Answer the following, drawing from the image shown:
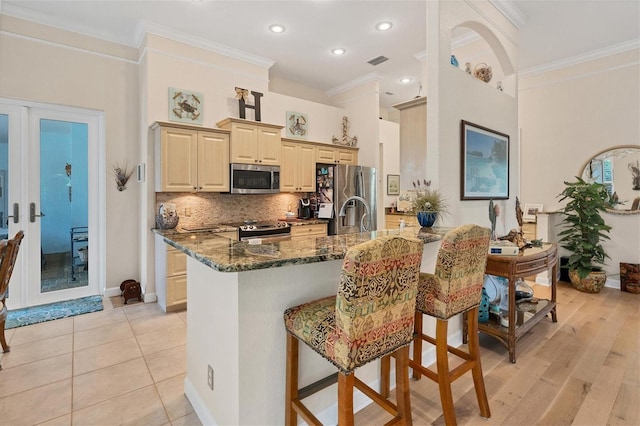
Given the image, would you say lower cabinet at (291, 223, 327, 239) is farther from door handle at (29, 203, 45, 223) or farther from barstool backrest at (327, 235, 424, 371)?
barstool backrest at (327, 235, 424, 371)

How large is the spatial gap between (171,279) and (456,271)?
9.84 ft

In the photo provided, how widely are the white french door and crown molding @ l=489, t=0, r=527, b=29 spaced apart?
473cm

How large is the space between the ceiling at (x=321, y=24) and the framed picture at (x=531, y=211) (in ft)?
7.16

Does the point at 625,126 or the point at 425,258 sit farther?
the point at 625,126

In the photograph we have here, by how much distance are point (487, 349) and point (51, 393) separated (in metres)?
3.27

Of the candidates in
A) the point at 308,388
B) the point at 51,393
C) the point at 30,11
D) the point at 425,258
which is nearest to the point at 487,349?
the point at 425,258

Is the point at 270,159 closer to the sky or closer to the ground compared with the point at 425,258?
closer to the sky

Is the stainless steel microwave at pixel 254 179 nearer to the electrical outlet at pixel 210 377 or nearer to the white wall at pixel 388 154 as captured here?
the white wall at pixel 388 154

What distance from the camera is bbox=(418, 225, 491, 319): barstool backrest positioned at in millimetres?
1624

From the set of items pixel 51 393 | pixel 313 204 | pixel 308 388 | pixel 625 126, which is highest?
pixel 625 126

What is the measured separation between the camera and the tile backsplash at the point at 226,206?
3.95 m

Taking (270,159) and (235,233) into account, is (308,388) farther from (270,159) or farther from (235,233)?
(270,159)

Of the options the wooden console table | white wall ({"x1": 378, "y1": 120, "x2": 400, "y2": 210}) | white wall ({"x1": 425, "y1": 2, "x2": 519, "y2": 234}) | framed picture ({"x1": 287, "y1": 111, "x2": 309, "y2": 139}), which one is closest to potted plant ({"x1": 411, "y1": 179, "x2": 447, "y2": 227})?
white wall ({"x1": 425, "y1": 2, "x2": 519, "y2": 234})

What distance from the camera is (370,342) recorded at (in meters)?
1.22
